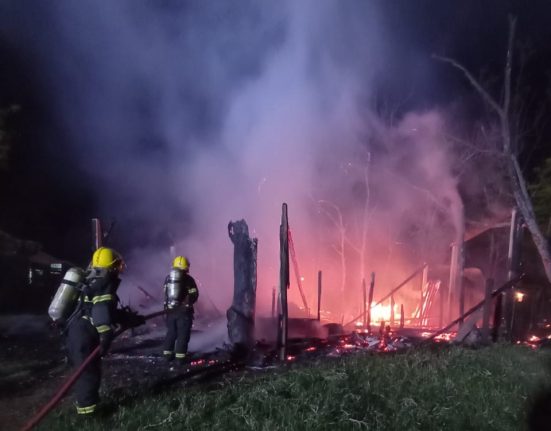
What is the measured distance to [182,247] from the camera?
725 inches

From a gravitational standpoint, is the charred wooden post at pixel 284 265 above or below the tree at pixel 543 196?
below

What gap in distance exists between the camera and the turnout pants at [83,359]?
5395mm

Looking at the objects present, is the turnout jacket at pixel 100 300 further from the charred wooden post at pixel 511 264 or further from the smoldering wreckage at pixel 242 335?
the charred wooden post at pixel 511 264

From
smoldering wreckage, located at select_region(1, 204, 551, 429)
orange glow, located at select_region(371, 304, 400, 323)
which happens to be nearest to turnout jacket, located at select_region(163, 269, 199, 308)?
smoldering wreckage, located at select_region(1, 204, 551, 429)

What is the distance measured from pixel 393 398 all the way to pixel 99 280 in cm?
363

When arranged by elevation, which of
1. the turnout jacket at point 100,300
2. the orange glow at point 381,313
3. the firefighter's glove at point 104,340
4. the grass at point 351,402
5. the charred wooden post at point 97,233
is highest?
A: the charred wooden post at point 97,233

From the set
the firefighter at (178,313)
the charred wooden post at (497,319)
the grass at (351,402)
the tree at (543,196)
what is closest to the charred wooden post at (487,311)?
the charred wooden post at (497,319)

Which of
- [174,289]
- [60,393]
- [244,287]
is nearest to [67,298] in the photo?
[60,393]

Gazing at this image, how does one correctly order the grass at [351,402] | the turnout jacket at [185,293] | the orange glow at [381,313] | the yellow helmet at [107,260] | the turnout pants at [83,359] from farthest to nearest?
the orange glow at [381,313] → the turnout jacket at [185,293] → the yellow helmet at [107,260] → the turnout pants at [83,359] → the grass at [351,402]

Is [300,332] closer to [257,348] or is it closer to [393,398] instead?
[257,348]

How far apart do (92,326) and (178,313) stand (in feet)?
9.97

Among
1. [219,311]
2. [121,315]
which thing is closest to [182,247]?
[219,311]

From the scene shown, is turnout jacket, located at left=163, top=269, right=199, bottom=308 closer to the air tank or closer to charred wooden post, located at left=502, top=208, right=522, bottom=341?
the air tank

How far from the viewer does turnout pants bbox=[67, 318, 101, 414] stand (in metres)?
5.39
